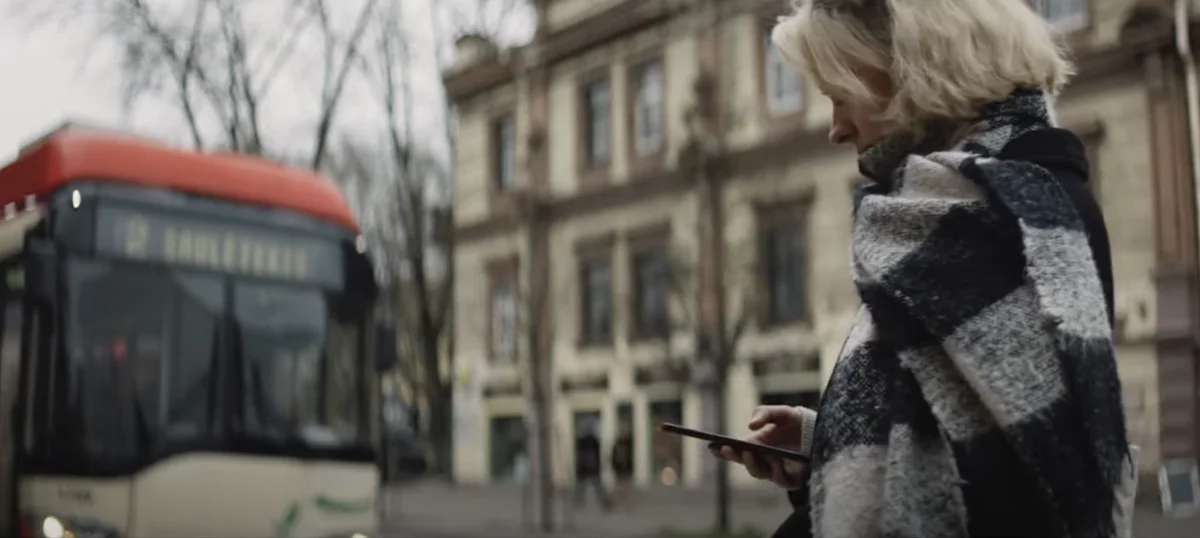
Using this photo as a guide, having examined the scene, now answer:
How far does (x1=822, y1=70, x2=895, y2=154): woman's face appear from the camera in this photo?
184cm

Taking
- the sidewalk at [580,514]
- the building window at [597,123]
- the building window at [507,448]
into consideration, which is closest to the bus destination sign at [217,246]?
the sidewalk at [580,514]

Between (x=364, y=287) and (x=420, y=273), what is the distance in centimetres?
2933

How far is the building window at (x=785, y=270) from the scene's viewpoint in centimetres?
2773

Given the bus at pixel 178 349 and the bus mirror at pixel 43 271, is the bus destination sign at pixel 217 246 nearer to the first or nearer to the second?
the bus at pixel 178 349

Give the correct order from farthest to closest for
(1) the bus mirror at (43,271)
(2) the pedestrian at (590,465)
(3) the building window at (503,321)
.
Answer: (3) the building window at (503,321)
(2) the pedestrian at (590,465)
(1) the bus mirror at (43,271)

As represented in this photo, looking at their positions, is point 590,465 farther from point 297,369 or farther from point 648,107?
point 297,369

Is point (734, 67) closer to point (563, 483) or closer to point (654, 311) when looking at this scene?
point (654, 311)

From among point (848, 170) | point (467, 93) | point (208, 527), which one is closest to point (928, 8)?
point (208, 527)

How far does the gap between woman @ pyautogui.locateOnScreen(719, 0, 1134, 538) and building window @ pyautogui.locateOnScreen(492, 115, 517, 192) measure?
1378 inches

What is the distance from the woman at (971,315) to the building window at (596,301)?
100.0 feet

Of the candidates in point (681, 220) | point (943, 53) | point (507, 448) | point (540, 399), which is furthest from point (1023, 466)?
point (507, 448)

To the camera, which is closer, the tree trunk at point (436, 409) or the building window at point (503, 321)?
the building window at point (503, 321)

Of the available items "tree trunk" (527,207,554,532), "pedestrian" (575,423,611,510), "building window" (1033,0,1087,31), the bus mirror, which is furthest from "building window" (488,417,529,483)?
the bus mirror

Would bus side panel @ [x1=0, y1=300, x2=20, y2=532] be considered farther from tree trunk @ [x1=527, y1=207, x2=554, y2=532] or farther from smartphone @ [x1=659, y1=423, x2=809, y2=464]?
tree trunk @ [x1=527, y1=207, x2=554, y2=532]
